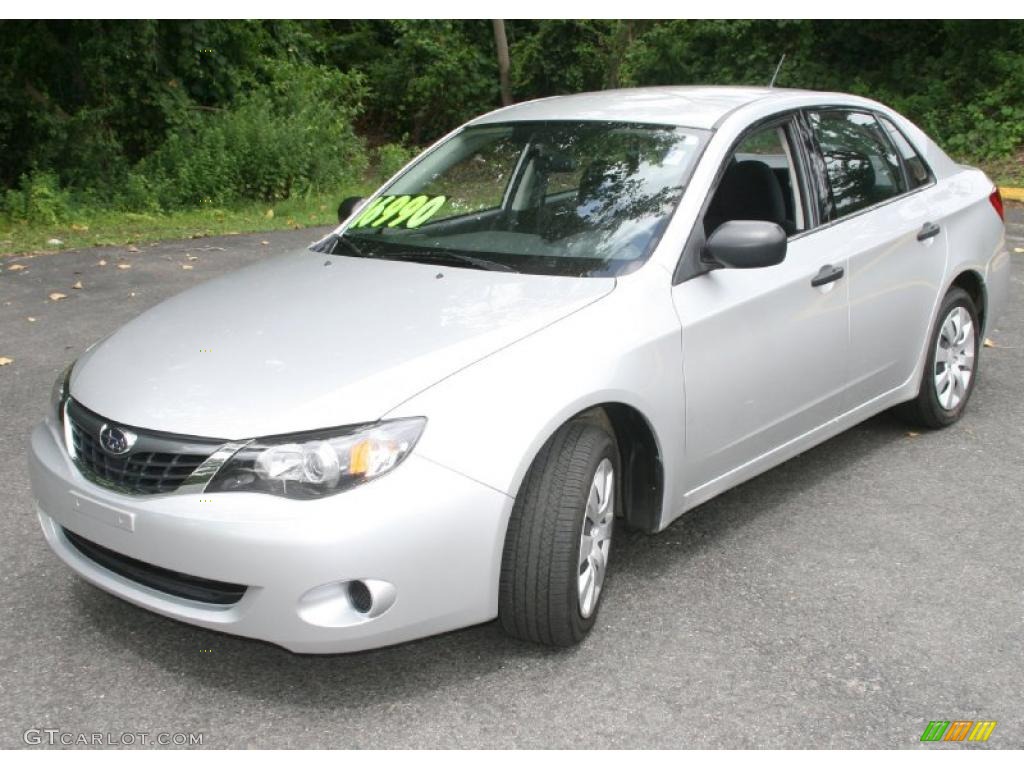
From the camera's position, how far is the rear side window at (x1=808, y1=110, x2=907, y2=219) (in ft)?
16.3

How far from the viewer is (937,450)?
18.1 ft

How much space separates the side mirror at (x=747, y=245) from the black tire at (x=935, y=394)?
69.1 inches

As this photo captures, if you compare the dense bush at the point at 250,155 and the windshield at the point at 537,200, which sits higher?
the windshield at the point at 537,200

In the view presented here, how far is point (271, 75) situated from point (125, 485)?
1756cm

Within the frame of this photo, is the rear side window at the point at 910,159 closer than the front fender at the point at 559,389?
No

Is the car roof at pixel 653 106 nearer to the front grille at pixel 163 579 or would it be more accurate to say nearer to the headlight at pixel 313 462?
the headlight at pixel 313 462

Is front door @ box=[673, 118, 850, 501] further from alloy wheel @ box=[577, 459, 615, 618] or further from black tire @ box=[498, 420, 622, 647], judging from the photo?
black tire @ box=[498, 420, 622, 647]

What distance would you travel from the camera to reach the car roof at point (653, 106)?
463 cm

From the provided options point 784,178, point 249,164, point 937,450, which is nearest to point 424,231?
point 784,178

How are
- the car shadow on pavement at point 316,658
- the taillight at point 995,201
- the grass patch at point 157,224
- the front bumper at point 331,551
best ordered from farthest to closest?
the grass patch at point 157,224, the taillight at point 995,201, the car shadow on pavement at point 316,658, the front bumper at point 331,551

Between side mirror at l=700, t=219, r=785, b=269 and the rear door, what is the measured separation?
32.9 inches

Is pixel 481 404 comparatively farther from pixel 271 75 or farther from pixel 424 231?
pixel 271 75

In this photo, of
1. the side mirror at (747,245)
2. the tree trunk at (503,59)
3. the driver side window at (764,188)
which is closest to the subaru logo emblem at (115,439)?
the side mirror at (747,245)

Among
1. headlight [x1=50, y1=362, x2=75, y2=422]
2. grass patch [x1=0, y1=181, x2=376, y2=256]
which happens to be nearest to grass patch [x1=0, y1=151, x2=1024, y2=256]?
grass patch [x1=0, y1=181, x2=376, y2=256]
